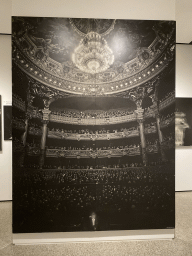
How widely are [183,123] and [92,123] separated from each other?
246cm

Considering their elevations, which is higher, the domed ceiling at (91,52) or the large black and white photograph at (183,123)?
the domed ceiling at (91,52)

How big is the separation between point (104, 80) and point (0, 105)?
7.34 feet

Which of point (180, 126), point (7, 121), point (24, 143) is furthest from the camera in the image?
point (180, 126)

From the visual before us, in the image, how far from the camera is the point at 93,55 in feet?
7.34

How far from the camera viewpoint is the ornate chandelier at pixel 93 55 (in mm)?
2230

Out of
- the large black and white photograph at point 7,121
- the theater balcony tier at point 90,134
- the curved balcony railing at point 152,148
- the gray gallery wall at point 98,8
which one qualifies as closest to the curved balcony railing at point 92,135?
the theater balcony tier at point 90,134

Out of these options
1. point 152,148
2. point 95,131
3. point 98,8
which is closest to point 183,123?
point 152,148

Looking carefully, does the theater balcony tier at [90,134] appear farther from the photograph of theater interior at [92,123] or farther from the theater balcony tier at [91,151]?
the theater balcony tier at [91,151]

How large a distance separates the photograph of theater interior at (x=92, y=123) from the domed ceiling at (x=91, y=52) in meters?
0.01

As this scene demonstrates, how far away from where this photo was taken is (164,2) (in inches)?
90.7

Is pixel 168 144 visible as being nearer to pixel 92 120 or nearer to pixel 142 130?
pixel 142 130

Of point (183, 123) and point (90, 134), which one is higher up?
point (183, 123)

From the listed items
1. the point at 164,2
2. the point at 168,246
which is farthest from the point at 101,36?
the point at 168,246

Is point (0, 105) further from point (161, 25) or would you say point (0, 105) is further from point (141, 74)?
point (161, 25)
